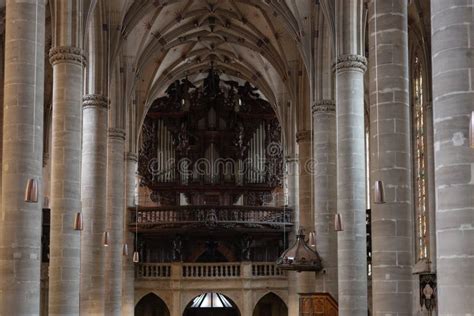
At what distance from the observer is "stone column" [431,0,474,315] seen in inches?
457

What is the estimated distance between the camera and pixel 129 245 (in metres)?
42.3

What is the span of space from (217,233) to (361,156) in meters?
17.8

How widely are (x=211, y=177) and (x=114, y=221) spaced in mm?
10261

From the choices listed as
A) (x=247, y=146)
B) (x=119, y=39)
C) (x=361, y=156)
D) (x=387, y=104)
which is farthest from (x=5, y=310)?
(x=247, y=146)

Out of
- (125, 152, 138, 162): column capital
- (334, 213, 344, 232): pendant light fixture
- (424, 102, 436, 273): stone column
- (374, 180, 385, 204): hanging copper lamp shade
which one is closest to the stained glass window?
(424, 102, 436, 273): stone column

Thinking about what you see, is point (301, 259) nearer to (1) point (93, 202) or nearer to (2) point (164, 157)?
(1) point (93, 202)

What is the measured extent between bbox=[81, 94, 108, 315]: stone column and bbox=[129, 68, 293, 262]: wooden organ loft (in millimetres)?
10772

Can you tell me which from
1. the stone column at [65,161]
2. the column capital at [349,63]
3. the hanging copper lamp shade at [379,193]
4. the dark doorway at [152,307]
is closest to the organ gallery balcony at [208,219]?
the dark doorway at [152,307]

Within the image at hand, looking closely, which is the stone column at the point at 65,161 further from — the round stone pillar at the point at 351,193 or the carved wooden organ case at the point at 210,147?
the carved wooden organ case at the point at 210,147

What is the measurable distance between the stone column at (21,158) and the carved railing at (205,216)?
23767mm

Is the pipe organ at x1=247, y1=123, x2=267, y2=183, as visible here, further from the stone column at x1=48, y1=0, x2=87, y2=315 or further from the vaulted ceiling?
the stone column at x1=48, y1=0, x2=87, y2=315

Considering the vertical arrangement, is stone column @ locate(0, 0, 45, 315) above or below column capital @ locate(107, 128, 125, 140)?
below

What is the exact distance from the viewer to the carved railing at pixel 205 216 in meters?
42.5

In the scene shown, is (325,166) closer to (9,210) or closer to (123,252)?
(123,252)
